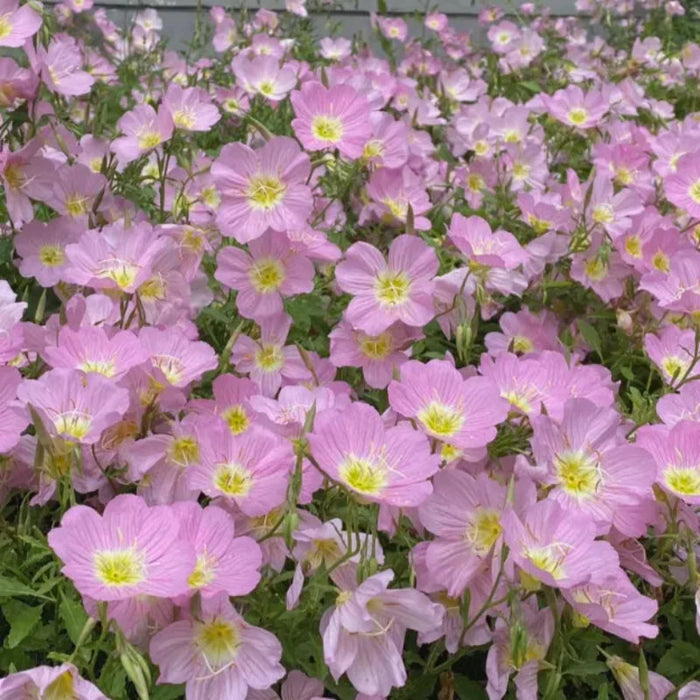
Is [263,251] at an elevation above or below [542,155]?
above

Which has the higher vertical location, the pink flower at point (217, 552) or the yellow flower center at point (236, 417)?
the pink flower at point (217, 552)

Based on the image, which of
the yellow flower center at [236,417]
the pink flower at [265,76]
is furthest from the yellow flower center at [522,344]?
the pink flower at [265,76]

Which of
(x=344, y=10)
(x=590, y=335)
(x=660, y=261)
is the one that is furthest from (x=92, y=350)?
(x=344, y=10)

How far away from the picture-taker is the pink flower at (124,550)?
91 cm

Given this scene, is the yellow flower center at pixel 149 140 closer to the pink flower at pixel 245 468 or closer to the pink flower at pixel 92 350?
the pink flower at pixel 92 350

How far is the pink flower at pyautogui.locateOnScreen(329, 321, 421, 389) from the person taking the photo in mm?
1469

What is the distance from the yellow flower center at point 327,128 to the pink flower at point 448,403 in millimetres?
581

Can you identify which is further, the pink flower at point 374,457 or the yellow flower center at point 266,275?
the yellow flower center at point 266,275

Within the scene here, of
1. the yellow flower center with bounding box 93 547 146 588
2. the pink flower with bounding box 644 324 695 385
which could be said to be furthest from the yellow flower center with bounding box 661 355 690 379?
the yellow flower center with bounding box 93 547 146 588

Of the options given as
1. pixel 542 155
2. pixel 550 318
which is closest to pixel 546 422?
pixel 550 318

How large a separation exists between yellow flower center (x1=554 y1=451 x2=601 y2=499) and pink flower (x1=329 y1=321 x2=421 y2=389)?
350mm

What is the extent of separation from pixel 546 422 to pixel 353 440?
9.7 inches

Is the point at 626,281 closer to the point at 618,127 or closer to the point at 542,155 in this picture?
the point at 542,155

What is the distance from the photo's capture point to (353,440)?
43.3 inches
